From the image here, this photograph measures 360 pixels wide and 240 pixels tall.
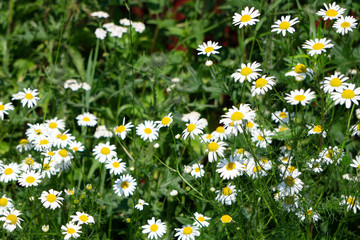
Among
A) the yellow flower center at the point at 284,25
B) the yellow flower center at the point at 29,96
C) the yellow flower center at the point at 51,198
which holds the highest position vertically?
the yellow flower center at the point at 29,96

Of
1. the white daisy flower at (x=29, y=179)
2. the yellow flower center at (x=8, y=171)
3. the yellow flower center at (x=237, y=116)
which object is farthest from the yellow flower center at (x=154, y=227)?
the yellow flower center at (x=8, y=171)

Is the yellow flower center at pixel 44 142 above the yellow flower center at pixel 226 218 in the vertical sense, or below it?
above

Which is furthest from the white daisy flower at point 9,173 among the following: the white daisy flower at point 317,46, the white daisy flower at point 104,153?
the white daisy flower at point 317,46

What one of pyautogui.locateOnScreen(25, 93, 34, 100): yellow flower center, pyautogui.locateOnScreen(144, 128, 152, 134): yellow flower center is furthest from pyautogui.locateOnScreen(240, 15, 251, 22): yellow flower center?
pyautogui.locateOnScreen(25, 93, 34, 100): yellow flower center

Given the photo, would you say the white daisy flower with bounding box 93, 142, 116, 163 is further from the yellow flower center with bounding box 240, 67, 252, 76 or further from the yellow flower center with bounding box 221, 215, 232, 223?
the yellow flower center with bounding box 240, 67, 252, 76

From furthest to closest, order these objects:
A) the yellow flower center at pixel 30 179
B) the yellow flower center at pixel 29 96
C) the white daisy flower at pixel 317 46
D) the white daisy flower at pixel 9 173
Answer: the yellow flower center at pixel 29 96 < the white daisy flower at pixel 9 173 < the yellow flower center at pixel 30 179 < the white daisy flower at pixel 317 46

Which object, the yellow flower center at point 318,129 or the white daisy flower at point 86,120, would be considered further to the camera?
the white daisy flower at point 86,120

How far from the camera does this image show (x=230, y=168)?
1955 millimetres

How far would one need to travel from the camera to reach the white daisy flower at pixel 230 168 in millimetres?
1923

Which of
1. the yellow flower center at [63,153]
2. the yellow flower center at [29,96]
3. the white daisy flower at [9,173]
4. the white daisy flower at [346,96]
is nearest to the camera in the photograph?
the white daisy flower at [346,96]

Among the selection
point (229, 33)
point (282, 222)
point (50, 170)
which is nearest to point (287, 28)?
point (282, 222)

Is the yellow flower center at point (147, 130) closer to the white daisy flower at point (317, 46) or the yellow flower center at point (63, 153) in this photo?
the yellow flower center at point (63, 153)

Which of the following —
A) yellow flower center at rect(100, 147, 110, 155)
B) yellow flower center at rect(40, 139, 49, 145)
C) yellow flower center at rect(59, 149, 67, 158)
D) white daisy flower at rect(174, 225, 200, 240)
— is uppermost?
yellow flower center at rect(40, 139, 49, 145)

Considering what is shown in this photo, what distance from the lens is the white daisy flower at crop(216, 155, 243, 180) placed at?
1.92 metres
